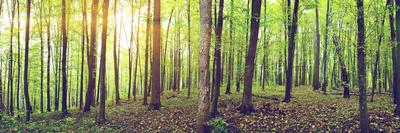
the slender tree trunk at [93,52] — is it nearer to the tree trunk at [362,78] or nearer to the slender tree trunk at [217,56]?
the slender tree trunk at [217,56]

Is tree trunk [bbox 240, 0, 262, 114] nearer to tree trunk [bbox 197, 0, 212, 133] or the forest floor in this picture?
the forest floor

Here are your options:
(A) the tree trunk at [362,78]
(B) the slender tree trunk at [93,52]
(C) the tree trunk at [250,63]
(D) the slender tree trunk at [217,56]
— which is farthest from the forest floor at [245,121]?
(B) the slender tree trunk at [93,52]

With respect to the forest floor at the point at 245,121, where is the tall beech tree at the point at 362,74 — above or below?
above

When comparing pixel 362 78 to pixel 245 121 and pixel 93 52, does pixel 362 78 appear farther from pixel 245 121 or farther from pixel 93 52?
pixel 93 52

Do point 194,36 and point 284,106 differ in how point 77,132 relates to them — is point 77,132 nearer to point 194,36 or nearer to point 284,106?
point 284,106

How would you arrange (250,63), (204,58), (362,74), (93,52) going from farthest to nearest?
(93,52) → (250,63) → (204,58) → (362,74)

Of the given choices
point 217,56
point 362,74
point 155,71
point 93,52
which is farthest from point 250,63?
point 93,52

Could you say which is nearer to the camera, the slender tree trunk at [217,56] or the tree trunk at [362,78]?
the tree trunk at [362,78]

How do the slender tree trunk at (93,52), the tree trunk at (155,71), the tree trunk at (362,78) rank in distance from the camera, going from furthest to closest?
1. the slender tree trunk at (93,52)
2. the tree trunk at (155,71)
3. the tree trunk at (362,78)

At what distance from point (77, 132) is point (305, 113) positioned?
9.74 m

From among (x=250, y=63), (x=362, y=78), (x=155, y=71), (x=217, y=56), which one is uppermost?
(x=217, y=56)

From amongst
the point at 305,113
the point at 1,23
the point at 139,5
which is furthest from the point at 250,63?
the point at 1,23

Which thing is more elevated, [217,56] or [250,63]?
[217,56]

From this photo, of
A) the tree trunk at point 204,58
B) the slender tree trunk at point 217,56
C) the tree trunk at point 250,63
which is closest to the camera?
the tree trunk at point 204,58
